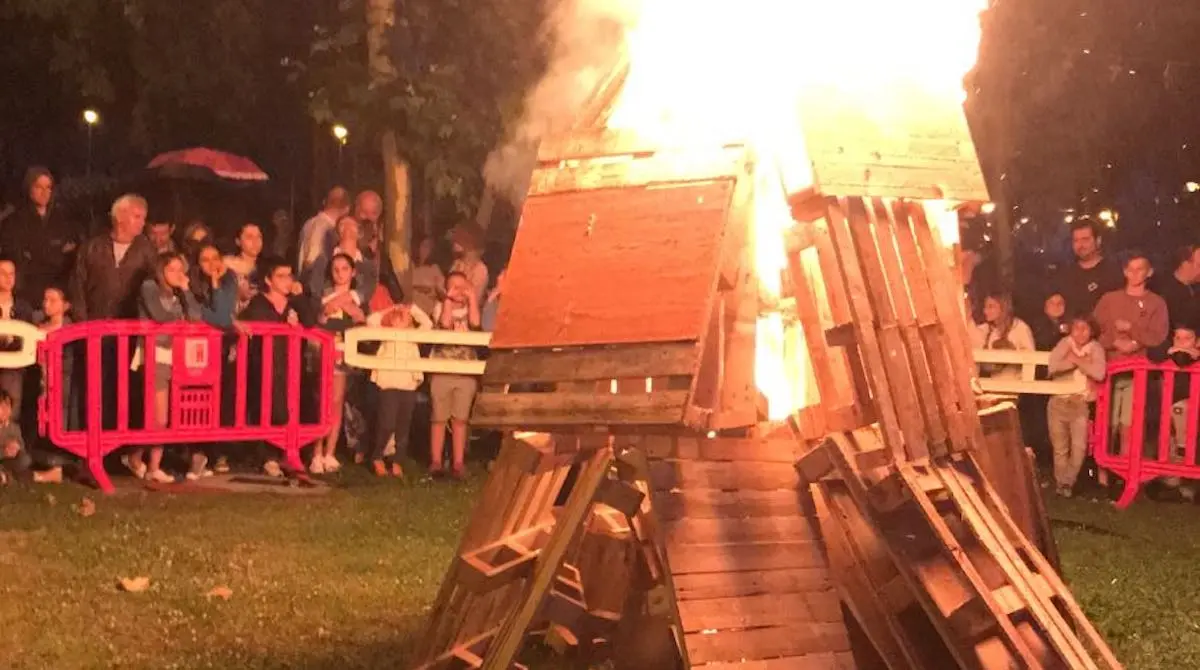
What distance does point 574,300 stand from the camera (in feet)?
17.5

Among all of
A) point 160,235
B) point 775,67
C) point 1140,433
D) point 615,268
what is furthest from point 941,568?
point 160,235

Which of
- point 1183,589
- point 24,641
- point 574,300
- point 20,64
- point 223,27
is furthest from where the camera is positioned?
point 20,64

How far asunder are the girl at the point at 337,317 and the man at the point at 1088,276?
252 inches

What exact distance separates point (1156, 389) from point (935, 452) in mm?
7371

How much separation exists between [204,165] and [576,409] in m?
12.7

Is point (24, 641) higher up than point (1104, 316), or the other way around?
point (1104, 316)

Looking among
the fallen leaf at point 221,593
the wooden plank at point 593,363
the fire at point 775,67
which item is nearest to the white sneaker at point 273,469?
the fallen leaf at point 221,593

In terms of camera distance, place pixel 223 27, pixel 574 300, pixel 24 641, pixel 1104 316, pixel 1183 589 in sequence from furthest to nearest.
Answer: pixel 223 27 → pixel 1104 316 → pixel 1183 589 → pixel 24 641 → pixel 574 300

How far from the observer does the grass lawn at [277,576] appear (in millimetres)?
6395

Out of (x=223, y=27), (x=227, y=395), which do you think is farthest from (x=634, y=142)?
(x=223, y=27)

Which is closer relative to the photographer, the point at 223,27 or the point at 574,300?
the point at 574,300

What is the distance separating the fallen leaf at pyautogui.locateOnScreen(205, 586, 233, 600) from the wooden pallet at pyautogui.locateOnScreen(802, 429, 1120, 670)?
329cm

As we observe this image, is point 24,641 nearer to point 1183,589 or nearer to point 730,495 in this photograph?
point 730,495

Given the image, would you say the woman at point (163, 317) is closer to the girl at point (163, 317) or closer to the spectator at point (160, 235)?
the girl at point (163, 317)
